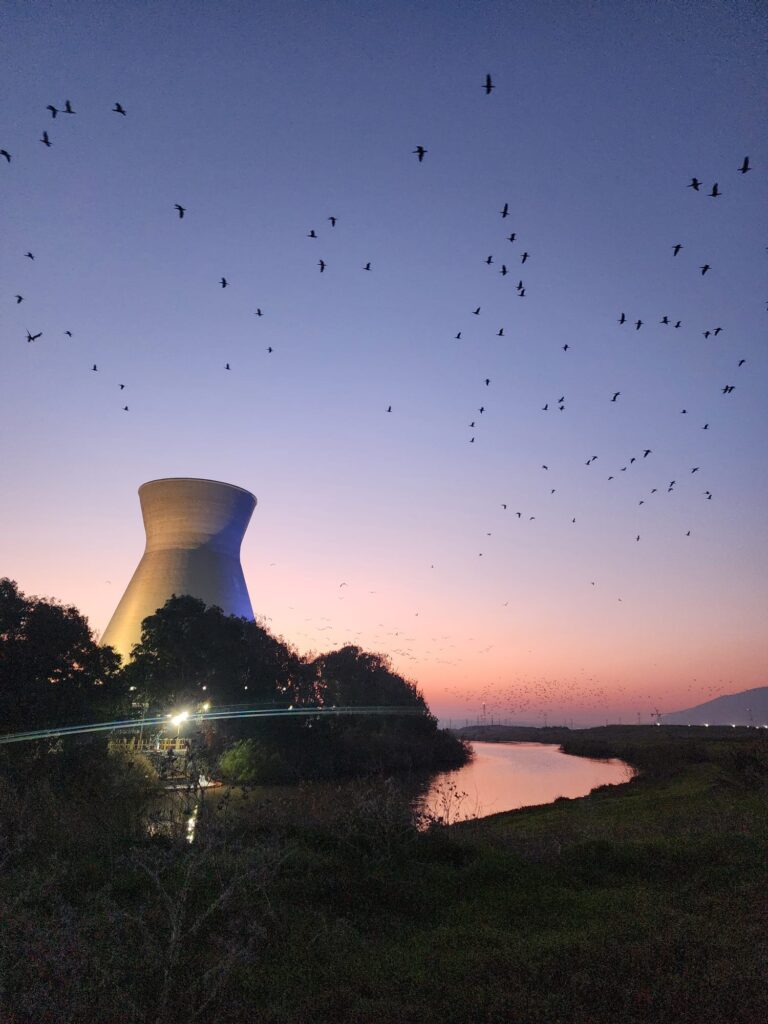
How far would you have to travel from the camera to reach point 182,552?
177 ft

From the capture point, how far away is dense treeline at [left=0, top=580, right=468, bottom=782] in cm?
2498

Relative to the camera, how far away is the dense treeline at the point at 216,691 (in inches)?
984

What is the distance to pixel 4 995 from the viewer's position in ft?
19.3

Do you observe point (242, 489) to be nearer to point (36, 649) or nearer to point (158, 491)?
point (158, 491)

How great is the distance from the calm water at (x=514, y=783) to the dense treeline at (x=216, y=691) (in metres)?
4.22

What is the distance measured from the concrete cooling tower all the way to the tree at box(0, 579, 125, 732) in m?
25.6

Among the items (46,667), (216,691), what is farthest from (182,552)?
(46,667)

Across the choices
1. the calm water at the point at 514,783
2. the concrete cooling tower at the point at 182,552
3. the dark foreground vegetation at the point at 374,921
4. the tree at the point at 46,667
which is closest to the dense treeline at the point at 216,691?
the tree at the point at 46,667

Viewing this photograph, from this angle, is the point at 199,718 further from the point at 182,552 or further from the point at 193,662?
the point at 182,552

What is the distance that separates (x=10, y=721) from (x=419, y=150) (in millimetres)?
23085

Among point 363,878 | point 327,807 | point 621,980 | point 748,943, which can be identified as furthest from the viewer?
point 327,807

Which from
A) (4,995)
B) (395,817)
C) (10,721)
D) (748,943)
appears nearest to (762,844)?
(748,943)

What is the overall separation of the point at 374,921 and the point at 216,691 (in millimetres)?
30829

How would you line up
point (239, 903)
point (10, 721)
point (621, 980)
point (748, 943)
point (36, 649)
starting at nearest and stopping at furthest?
point (621, 980) → point (748, 943) → point (239, 903) → point (10, 721) → point (36, 649)
